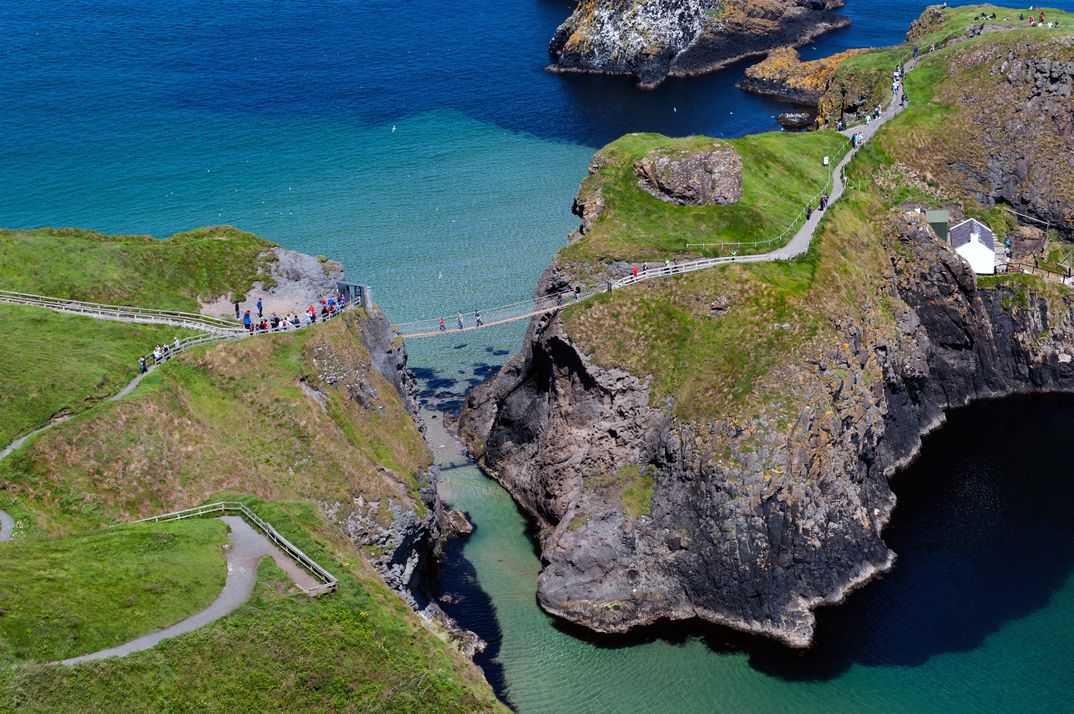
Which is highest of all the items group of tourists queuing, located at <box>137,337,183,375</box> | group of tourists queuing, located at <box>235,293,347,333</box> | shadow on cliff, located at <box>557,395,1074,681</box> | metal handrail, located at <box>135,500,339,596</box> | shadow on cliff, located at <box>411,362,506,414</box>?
group of tourists queuing, located at <box>137,337,183,375</box>

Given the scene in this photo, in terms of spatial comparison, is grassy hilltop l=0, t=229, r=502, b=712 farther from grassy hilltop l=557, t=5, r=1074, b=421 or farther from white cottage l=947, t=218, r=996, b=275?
white cottage l=947, t=218, r=996, b=275

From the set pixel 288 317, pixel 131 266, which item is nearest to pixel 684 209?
pixel 288 317

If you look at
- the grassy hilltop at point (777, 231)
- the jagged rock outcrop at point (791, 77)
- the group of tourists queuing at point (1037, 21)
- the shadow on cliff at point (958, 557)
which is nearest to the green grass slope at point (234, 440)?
the grassy hilltop at point (777, 231)

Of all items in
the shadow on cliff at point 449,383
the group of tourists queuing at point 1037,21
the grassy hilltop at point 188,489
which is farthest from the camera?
the group of tourists queuing at point 1037,21

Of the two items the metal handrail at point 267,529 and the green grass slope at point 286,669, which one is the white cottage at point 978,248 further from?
the metal handrail at point 267,529

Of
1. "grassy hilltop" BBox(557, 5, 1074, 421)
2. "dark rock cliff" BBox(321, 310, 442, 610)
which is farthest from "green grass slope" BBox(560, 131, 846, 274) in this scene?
"dark rock cliff" BBox(321, 310, 442, 610)

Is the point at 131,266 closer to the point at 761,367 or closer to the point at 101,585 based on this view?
the point at 101,585
